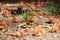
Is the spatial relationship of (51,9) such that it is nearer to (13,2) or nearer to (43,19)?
(43,19)

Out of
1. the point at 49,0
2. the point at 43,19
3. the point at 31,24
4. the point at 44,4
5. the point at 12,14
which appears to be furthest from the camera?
the point at 49,0

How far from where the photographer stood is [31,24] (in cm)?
509

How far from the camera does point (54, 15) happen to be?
19.0 feet

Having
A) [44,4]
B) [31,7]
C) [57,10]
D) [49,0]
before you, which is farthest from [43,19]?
[49,0]

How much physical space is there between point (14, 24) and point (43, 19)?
0.94 m

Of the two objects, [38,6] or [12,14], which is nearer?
[12,14]

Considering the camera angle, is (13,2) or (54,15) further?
(13,2)

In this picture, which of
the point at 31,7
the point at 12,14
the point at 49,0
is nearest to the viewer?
the point at 12,14

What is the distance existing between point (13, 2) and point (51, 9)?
8.58 feet

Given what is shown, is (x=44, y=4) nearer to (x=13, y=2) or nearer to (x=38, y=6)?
(x=38, y=6)

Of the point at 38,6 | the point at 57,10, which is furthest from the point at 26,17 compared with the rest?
the point at 38,6

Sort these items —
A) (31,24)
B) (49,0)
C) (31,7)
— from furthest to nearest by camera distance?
(49,0), (31,7), (31,24)

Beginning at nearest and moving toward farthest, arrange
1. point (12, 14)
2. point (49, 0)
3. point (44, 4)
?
1. point (12, 14)
2. point (44, 4)
3. point (49, 0)

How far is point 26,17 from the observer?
530 cm
